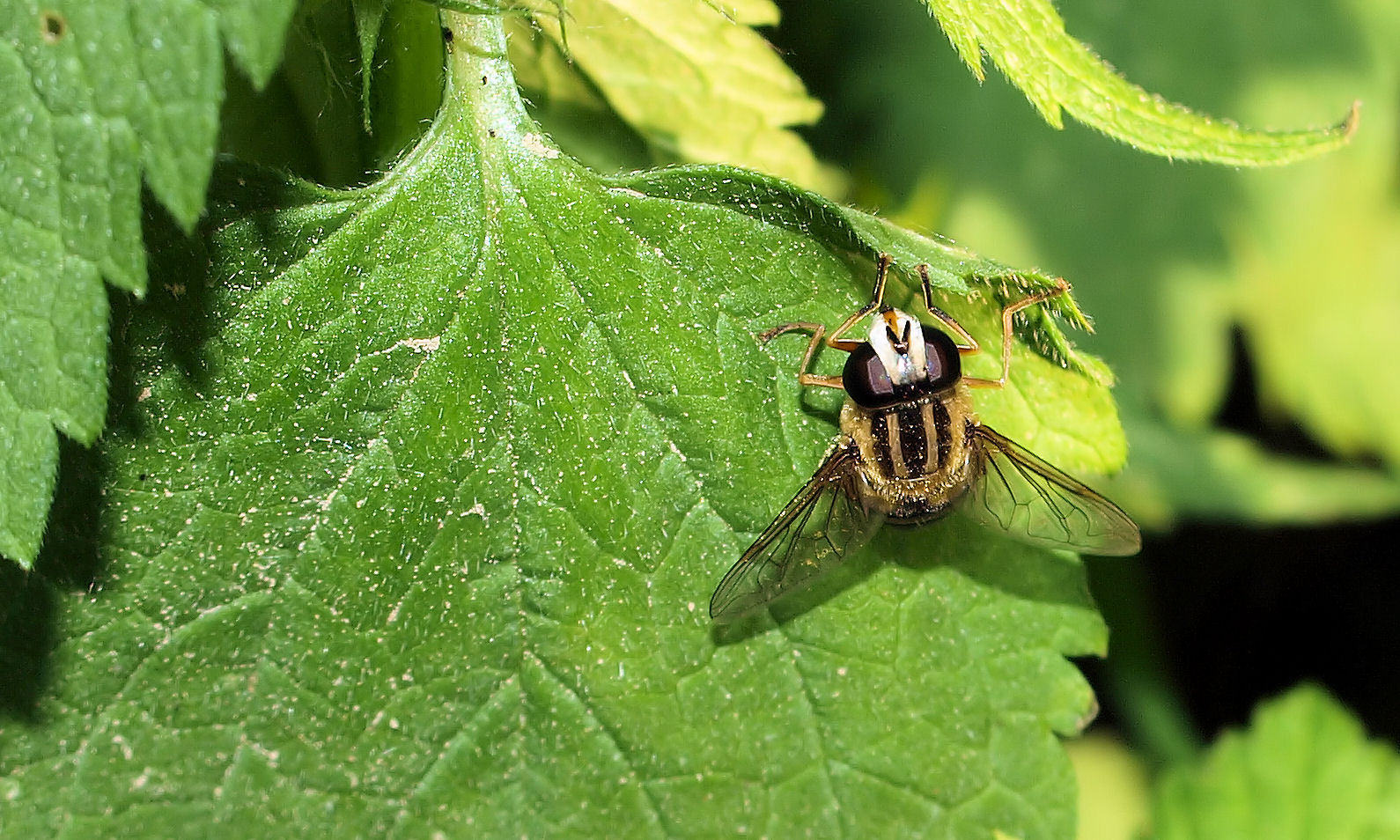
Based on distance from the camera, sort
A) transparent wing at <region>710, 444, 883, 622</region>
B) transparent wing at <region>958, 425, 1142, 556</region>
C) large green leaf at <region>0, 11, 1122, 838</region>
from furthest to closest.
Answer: transparent wing at <region>958, 425, 1142, 556</region>, transparent wing at <region>710, 444, 883, 622</region>, large green leaf at <region>0, 11, 1122, 838</region>

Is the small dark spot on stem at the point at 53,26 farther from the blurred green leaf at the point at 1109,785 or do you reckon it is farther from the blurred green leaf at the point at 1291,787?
the blurred green leaf at the point at 1109,785

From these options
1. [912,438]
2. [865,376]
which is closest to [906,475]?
[912,438]

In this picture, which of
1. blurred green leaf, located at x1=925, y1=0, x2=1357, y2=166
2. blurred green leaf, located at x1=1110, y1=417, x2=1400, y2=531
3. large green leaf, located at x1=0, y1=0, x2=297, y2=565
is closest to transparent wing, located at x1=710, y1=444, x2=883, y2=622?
blurred green leaf, located at x1=925, y1=0, x2=1357, y2=166

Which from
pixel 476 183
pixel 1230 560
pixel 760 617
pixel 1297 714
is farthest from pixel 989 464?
pixel 1230 560

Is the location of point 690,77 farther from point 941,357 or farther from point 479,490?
point 479,490

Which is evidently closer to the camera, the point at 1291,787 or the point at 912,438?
the point at 912,438

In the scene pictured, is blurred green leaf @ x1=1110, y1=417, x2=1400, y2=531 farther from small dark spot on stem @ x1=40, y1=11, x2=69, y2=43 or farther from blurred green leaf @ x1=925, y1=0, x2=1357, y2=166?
small dark spot on stem @ x1=40, y1=11, x2=69, y2=43

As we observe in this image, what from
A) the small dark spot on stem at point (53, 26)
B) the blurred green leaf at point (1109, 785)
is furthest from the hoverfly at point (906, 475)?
the blurred green leaf at point (1109, 785)
